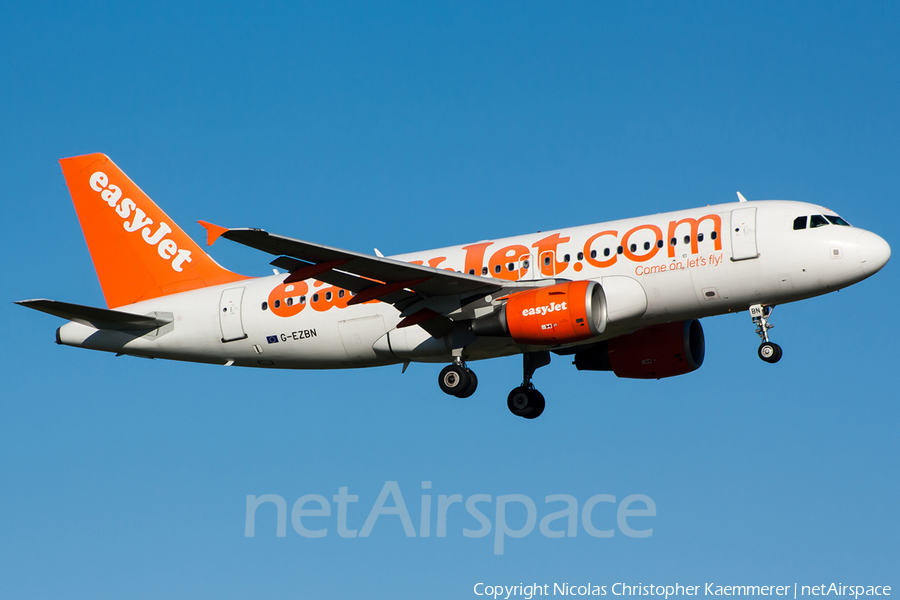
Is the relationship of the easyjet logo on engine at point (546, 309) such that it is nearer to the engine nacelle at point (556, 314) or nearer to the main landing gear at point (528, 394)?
the engine nacelle at point (556, 314)

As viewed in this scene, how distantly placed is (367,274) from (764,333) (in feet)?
35.1

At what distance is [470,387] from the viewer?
1210 inches

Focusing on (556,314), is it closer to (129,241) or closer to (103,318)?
(103,318)

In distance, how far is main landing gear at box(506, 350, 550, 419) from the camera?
110ft

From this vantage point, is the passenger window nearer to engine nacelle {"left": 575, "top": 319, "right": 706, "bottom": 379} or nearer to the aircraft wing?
engine nacelle {"left": 575, "top": 319, "right": 706, "bottom": 379}

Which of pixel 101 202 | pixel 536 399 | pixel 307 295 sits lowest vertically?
Answer: pixel 536 399

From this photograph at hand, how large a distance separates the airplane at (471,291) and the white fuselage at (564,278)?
0.04m

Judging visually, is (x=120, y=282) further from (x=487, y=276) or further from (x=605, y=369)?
(x=605, y=369)

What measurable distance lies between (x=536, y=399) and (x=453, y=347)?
13.5 feet

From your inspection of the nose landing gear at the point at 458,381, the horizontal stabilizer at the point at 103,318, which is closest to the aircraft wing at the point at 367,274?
the nose landing gear at the point at 458,381

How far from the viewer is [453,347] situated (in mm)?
30750

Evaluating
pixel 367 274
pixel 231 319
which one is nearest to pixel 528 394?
pixel 367 274

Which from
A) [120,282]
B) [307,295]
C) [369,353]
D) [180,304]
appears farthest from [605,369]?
[120,282]

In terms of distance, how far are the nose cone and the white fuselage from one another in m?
0.03
